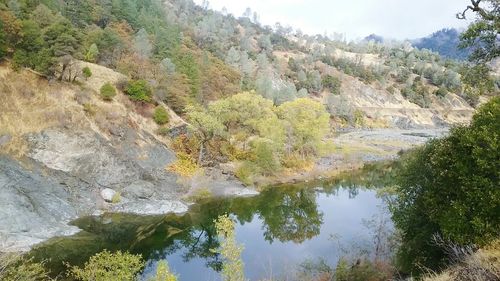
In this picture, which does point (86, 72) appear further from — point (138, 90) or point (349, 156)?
point (349, 156)

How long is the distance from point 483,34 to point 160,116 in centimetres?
4757

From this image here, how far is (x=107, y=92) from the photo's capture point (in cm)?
5341

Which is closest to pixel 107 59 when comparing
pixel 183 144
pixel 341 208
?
pixel 183 144

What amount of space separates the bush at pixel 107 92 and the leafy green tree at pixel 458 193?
143ft

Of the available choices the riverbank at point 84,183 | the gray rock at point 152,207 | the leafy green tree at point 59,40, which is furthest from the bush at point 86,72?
the gray rock at point 152,207

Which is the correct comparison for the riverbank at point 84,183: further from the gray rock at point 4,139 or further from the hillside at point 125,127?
the gray rock at point 4,139

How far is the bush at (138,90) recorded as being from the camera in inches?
2249

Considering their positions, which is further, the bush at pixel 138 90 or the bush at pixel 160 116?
the bush at pixel 160 116

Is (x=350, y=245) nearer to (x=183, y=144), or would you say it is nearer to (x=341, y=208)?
(x=341, y=208)

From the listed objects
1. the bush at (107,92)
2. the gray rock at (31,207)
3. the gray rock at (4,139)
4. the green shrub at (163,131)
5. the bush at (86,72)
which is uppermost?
the bush at (86,72)

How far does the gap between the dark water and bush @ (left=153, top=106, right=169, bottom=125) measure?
17373 millimetres

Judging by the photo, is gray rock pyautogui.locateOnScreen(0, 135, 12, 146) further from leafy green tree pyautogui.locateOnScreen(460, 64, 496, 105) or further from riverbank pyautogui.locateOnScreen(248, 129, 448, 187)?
leafy green tree pyautogui.locateOnScreen(460, 64, 496, 105)

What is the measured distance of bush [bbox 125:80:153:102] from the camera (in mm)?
57125

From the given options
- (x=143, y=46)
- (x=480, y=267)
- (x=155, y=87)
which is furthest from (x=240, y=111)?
(x=480, y=267)
